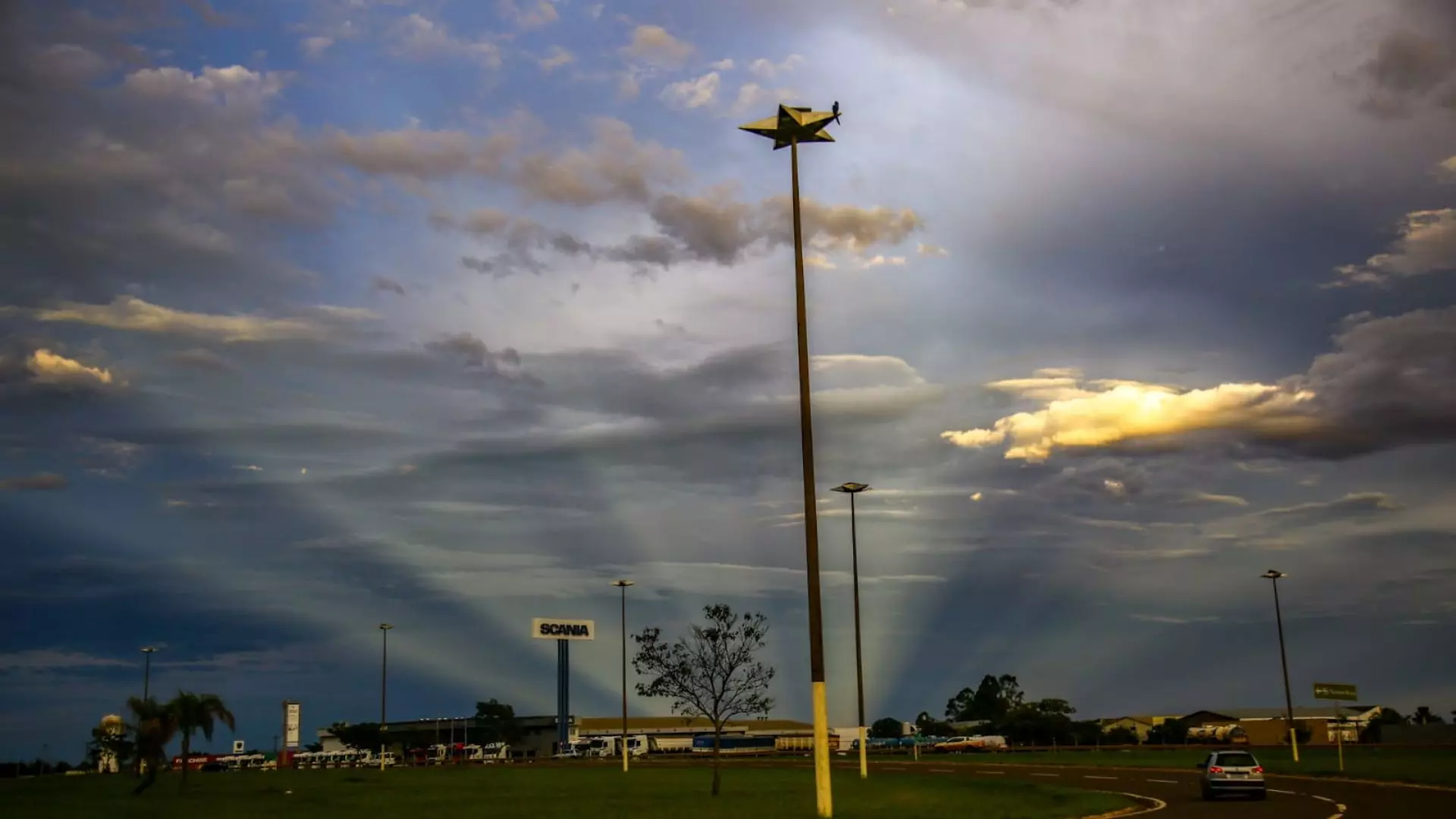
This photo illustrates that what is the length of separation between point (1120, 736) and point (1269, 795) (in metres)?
120

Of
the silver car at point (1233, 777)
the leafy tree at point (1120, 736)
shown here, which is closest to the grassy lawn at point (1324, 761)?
the silver car at point (1233, 777)

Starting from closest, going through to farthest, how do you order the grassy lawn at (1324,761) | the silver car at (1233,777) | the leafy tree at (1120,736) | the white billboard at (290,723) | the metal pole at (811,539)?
the metal pole at (811,539) → the silver car at (1233,777) → the grassy lawn at (1324,761) → the white billboard at (290,723) → the leafy tree at (1120,736)

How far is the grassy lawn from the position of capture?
2190 inches

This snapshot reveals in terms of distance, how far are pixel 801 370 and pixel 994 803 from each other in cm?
2079

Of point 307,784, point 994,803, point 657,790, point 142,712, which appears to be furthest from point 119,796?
point 994,803

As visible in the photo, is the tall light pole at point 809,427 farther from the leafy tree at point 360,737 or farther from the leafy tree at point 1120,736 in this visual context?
the leafy tree at point 360,737

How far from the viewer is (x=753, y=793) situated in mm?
52125

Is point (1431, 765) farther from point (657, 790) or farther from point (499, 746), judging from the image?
point (499, 746)

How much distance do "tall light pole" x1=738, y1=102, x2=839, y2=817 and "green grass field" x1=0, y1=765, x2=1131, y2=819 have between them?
8.42 metres

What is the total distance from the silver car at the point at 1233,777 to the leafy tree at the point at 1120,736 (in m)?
113

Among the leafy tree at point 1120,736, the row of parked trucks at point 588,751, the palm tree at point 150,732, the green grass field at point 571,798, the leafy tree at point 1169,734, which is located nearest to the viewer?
the green grass field at point 571,798

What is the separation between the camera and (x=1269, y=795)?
43906mm

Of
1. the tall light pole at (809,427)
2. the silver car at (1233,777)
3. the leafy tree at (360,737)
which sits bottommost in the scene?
the leafy tree at (360,737)

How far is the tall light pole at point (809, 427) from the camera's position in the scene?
27984 millimetres
